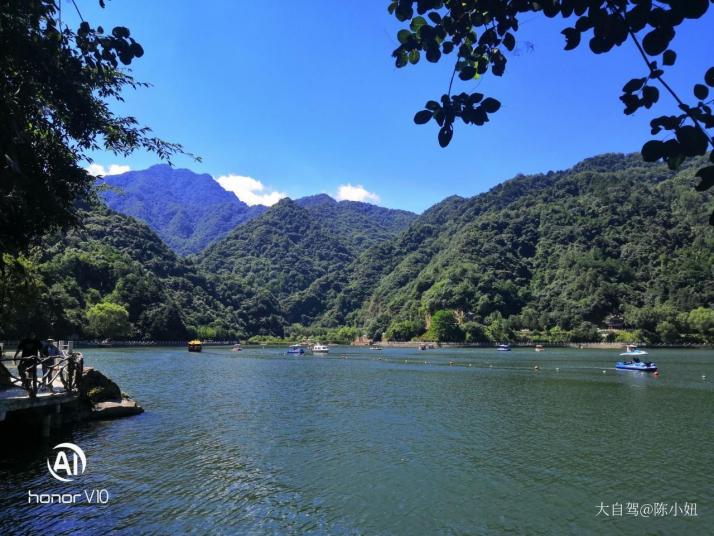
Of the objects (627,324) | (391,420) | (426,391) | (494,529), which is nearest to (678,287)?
(627,324)

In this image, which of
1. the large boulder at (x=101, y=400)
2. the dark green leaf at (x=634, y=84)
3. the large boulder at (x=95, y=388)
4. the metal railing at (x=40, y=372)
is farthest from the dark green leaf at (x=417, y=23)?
the large boulder at (x=95, y=388)

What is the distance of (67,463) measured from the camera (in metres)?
18.1

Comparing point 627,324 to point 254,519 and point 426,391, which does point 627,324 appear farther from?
point 254,519

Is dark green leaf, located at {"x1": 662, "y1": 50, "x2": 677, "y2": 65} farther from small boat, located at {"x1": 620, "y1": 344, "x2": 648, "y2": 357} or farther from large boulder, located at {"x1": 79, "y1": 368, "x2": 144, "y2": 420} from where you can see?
Answer: small boat, located at {"x1": 620, "y1": 344, "x2": 648, "y2": 357}

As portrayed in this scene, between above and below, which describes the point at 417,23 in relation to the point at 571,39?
above

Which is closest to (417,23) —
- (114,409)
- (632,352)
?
(114,409)

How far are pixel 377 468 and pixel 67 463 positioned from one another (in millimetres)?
11851

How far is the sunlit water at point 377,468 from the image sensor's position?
14055 mm

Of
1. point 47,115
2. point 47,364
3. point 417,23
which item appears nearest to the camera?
point 417,23

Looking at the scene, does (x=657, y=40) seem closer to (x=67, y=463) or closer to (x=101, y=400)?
(x=67, y=463)

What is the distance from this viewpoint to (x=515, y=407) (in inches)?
1400

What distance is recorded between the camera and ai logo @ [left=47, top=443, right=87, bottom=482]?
17.1m

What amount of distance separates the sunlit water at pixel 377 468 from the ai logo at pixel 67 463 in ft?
1.25

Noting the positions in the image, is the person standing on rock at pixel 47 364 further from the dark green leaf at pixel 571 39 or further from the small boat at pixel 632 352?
the small boat at pixel 632 352
